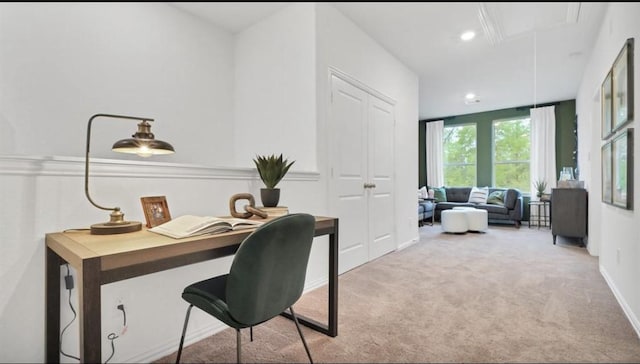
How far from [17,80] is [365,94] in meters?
2.95

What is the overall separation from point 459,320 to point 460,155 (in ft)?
21.2

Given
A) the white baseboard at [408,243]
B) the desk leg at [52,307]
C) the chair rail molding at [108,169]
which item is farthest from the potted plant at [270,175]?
the white baseboard at [408,243]

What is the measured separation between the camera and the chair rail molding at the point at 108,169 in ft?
4.08

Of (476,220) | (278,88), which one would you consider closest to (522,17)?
(278,88)

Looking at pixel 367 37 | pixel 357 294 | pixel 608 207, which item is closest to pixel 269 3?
pixel 367 37

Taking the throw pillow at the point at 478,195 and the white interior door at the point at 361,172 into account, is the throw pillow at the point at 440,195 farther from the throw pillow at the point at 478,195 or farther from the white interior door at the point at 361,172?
the white interior door at the point at 361,172

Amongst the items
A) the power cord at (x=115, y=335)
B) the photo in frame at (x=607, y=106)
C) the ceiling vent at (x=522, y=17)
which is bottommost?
the power cord at (x=115, y=335)

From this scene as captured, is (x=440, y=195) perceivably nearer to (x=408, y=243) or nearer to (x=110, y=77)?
(x=408, y=243)

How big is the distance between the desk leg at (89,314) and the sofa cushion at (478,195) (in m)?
7.09

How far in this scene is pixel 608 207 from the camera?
277 centimetres

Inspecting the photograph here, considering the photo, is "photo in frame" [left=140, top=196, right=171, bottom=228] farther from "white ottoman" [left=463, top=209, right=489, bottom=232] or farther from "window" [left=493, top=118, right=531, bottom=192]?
"window" [left=493, top=118, right=531, bottom=192]

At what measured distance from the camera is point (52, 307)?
4.23ft

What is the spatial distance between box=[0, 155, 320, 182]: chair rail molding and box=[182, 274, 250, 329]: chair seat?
0.68 metres

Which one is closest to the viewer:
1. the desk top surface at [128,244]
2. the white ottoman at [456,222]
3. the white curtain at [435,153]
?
the desk top surface at [128,244]
